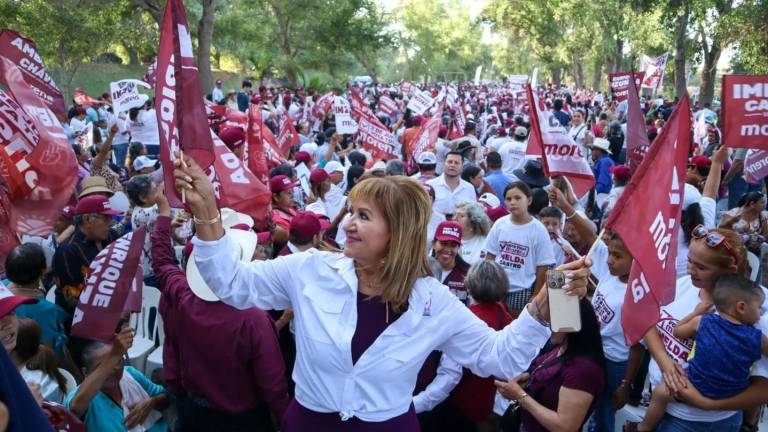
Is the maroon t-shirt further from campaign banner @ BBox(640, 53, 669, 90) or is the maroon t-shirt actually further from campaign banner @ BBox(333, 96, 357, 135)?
campaign banner @ BBox(640, 53, 669, 90)

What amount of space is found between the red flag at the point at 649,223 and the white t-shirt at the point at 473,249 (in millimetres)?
3080

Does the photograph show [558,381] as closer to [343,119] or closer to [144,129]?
[343,119]

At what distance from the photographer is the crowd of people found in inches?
92.1

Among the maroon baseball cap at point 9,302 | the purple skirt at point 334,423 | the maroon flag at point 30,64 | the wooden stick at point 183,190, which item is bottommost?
the purple skirt at point 334,423

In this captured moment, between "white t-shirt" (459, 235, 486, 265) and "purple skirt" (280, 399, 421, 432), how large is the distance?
3704 mm

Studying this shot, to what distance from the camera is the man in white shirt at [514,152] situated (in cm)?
1017

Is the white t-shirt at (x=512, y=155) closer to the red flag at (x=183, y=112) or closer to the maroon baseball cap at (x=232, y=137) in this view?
the maroon baseball cap at (x=232, y=137)

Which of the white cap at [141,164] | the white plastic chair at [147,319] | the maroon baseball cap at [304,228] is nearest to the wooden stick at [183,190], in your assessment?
the maroon baseball cap at [304,228]

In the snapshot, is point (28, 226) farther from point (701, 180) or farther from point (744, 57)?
point (744, 57)

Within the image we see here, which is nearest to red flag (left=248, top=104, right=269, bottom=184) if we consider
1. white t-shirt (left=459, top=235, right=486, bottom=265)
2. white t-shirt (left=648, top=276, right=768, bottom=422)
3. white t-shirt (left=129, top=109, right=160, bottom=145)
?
white t-shirt (left=459, top=235, right=486, bottom=265)

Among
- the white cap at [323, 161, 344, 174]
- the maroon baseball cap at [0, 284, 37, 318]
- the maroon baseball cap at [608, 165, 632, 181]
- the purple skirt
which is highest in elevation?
the maroon baseball cap at [0, 284, 37, 318]

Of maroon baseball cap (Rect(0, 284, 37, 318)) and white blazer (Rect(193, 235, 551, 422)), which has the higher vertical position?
maroon baseball cap (Rect(0, 284, 37, 318))

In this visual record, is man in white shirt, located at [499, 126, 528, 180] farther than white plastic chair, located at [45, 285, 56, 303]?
Yes

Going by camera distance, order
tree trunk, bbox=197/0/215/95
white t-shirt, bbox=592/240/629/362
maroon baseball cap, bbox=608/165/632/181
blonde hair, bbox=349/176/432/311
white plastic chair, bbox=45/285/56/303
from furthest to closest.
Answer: tree trunk, bbox=197/0/215/95 → maroon baseball cap, bbox=608/165/632/181 → white plastic chair, bbox=45/285/56/303 → white t-shirt, bbox=592/240/629/362 → blonde hair, bbox=349/176/432/311
